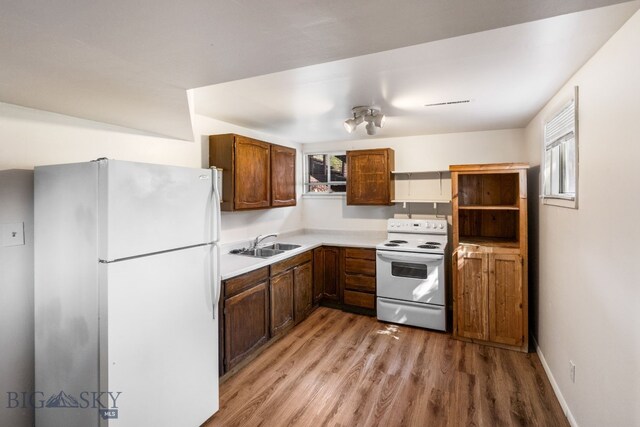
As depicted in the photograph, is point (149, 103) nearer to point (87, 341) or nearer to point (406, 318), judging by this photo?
point (87, 341)

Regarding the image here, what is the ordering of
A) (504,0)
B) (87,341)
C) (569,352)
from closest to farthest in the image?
(504,0) → (87,341) → (569,352)

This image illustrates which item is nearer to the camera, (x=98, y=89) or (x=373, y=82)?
(x=98, y=89)

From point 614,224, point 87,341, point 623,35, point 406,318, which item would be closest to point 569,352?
point 614,224

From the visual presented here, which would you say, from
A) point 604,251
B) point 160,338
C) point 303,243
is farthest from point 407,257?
point 160,338

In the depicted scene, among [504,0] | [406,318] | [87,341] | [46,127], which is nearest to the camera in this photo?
[504,0]

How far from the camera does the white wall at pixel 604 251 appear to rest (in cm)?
134

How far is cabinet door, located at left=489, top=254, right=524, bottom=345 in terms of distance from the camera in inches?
118

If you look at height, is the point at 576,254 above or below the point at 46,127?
below

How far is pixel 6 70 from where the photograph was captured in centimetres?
142

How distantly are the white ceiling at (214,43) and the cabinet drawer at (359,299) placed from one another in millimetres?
2514

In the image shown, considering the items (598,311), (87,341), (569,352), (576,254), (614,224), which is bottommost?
(569,352)

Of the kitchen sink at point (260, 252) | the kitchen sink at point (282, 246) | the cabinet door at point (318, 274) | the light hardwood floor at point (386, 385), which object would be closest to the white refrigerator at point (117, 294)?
the light hardwood floor at point (386, 385)

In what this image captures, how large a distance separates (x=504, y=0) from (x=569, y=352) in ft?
7.26

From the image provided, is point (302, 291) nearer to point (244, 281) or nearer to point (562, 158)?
point (244, 281)
